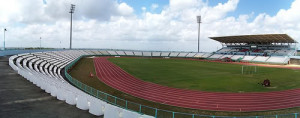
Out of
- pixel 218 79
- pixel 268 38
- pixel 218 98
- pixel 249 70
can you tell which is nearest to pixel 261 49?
pixel 268 38

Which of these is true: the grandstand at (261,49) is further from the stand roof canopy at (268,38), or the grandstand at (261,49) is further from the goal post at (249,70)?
the goal post at (249,70)

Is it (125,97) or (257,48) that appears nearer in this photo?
(125,97)

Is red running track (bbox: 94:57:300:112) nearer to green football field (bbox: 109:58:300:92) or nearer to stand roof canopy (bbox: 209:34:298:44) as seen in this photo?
green football field (bbox: 109:58:300:92)

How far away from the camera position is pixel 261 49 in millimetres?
72000

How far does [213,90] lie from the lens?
19.9 m

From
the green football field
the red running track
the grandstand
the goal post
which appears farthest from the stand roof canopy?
the red running track

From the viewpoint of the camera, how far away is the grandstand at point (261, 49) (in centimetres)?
5935

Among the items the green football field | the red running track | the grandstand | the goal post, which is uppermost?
the grandstand

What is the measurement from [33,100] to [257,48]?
79.0m

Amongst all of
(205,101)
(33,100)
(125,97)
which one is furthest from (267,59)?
(33,100)

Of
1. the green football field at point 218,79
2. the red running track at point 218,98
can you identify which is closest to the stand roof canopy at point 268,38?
the green football field at point 218,79

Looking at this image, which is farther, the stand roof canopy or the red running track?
the stand roof canopy

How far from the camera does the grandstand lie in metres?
59.4

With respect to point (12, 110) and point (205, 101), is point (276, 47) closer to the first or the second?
point (205, 101)
